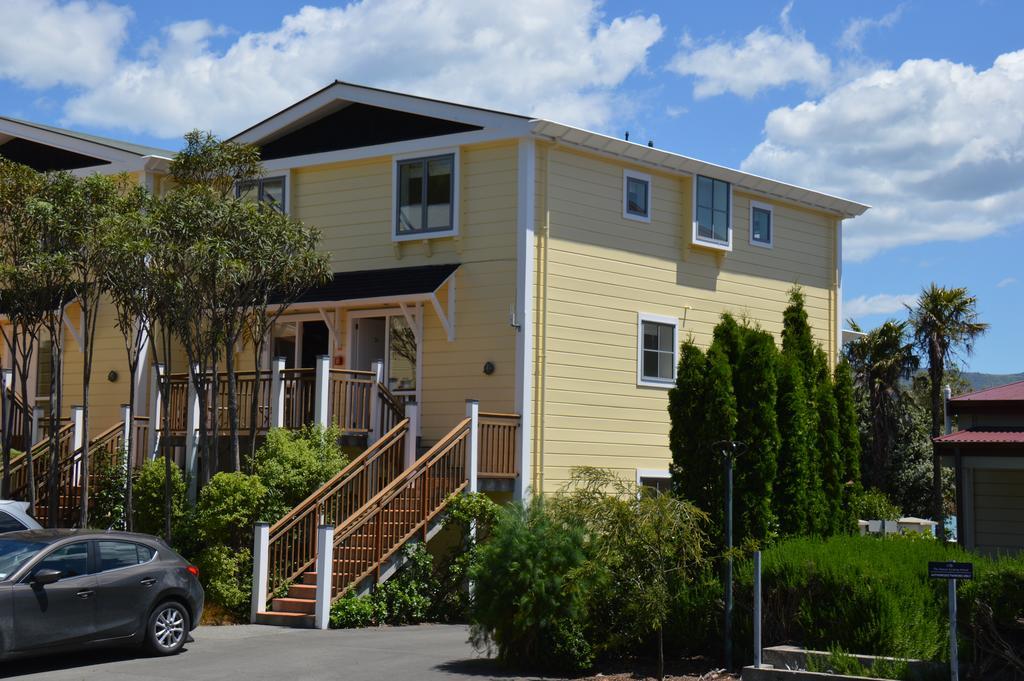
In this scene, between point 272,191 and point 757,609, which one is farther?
point 272,191

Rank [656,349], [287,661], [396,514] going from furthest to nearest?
[656,349] → [396,514] → [287,661]

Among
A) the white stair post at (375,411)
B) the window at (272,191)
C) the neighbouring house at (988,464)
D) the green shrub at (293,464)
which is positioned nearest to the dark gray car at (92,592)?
the green shrub at (293,464)

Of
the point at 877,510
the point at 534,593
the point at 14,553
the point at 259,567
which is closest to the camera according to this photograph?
the point at 534,593

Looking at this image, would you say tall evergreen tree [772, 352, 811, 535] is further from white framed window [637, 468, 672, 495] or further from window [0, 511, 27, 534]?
window [0, 511, 27, 534]

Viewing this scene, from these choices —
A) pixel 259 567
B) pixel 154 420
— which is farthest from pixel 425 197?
pixel 259 567

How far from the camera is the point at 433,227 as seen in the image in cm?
2255

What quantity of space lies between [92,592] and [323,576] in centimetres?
401

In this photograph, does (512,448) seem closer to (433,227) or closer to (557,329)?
(557,329)

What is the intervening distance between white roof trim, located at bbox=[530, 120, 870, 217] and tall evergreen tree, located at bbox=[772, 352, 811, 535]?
A: 20.9ft

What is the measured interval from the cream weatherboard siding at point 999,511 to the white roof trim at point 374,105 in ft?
32.6

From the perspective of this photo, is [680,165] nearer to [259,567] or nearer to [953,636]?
[259,567]

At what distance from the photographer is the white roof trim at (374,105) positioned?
2155cm

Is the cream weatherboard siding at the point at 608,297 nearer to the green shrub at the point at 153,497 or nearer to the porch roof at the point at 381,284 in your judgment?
the porch roof at the point at 381,284

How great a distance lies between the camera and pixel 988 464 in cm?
1967
